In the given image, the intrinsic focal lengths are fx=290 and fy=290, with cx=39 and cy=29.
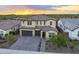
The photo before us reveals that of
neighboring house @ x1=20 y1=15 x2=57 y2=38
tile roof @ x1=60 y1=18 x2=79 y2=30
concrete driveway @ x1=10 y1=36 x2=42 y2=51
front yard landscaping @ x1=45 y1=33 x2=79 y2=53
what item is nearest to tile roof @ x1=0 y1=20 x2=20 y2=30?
neighboring house @ x1=20 y1=15 x2=57 y2=38

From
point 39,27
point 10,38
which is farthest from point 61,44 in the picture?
point 10,38

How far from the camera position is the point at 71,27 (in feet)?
14.7

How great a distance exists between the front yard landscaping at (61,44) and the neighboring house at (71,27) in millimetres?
77

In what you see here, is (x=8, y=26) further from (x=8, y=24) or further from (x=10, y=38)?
(x=10, y=38)

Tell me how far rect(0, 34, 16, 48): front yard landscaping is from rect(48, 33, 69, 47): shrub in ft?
1.92

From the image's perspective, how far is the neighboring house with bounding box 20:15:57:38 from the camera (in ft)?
14.7

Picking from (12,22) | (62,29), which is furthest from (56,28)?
(12,22)

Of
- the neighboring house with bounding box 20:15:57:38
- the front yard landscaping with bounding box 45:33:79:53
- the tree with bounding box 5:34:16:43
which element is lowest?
the front yard landscaping with bounding box 45:33:79:53

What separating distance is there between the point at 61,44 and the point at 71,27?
30 centimetres

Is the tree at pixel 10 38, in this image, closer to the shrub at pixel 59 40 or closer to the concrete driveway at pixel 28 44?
the concrete driveway at pixel 28 44

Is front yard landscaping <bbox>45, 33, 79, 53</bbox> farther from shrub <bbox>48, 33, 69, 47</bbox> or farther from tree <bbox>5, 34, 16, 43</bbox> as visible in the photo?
tree <bbox>5, 34, 16, 43</bbox>
